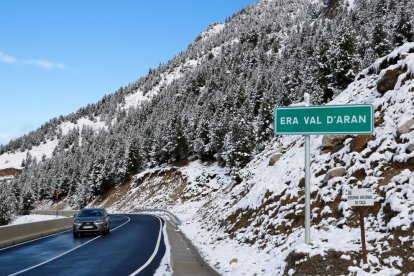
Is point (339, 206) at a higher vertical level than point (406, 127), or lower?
lower

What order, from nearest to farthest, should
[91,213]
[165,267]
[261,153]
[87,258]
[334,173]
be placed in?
[165,267] < [334,173] < [87,258] < [91,213] < [261,153]

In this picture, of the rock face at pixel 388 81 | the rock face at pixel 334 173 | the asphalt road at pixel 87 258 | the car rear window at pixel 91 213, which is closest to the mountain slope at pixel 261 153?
the rock face at pixel 388 81

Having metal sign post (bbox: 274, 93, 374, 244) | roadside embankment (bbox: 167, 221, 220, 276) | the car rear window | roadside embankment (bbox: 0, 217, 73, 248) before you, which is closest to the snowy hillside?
roadside embankment (bbox: 167, 221, 220, 276)

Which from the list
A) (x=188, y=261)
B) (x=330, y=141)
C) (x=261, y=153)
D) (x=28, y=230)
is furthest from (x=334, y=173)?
(x=28, y=230)

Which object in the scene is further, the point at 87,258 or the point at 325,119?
the point at 87,258

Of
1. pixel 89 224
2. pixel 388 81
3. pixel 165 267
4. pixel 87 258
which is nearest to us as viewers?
pixel 165 267

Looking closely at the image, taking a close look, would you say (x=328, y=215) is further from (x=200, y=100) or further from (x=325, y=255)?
(x=200, y=100)

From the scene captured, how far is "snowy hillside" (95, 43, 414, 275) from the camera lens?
29.2 feet

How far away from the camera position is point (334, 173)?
533 inches

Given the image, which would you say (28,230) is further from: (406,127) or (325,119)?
(406,127)

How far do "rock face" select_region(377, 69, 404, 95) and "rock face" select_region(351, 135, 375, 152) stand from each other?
3.15 m

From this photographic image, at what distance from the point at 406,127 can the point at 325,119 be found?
4.42 meters

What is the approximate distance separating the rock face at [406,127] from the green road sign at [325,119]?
4074mm

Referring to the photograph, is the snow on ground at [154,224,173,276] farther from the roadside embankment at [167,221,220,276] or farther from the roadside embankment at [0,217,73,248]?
the roadside embankment at [0,217,73,248]
